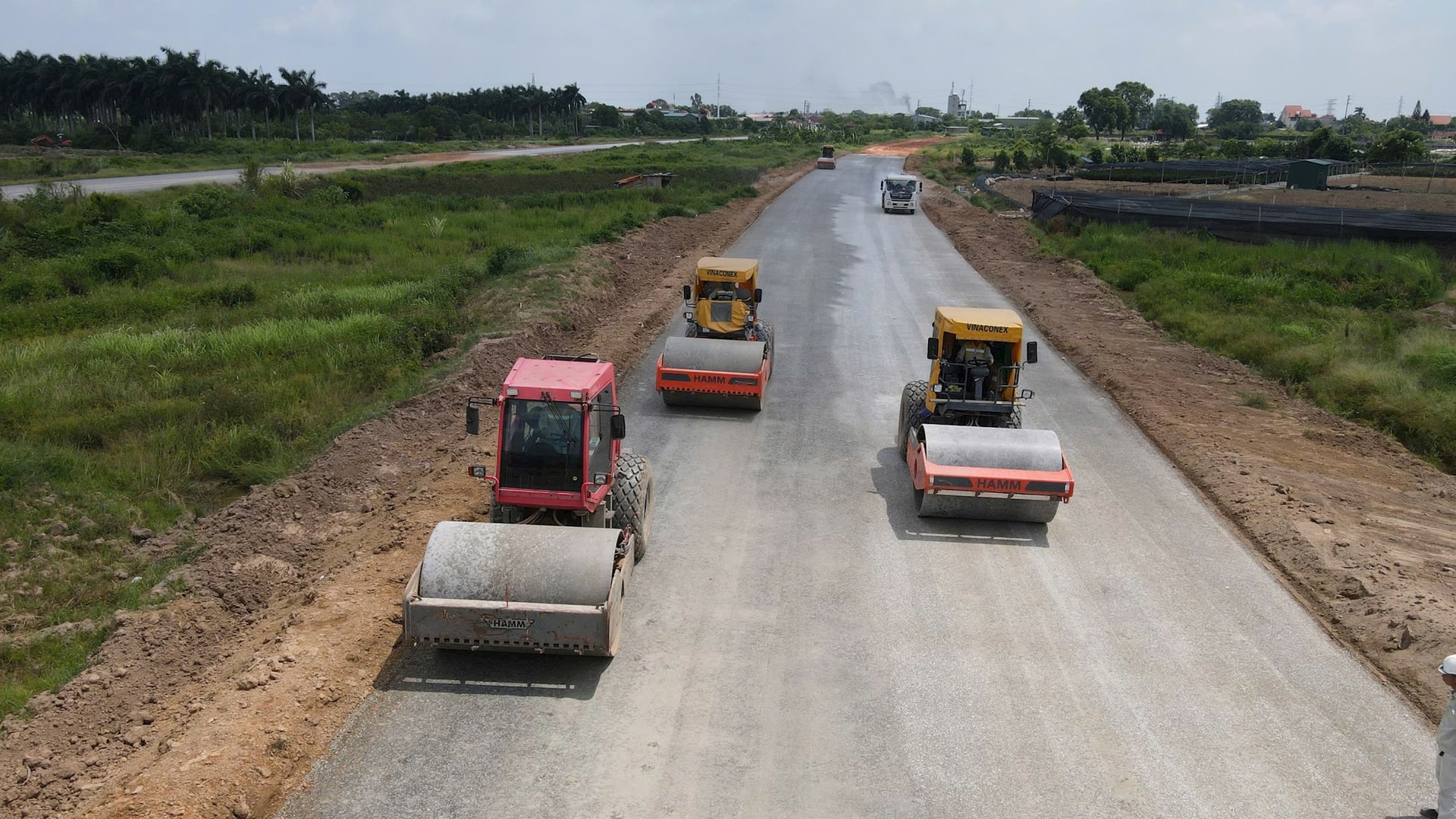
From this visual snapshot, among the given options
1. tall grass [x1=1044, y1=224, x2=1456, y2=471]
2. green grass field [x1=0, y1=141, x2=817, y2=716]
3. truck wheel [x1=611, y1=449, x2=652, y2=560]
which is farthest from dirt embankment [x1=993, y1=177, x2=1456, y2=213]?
truck wheel [x1=611, y1=449, x2=652, y2=560]

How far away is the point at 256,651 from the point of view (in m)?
9.16

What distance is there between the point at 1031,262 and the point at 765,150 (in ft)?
219

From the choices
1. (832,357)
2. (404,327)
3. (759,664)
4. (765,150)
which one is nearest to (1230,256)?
(832,357)

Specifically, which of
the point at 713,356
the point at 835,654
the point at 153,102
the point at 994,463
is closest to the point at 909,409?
the point at 994,463

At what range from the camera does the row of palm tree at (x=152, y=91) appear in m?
94.6

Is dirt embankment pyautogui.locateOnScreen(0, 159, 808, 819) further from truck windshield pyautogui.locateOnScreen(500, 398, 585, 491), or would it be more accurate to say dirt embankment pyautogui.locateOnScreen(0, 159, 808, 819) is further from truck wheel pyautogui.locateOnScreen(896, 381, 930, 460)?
truck wheel pyautogui.locateOnScreen(896, 381, 930, 460)

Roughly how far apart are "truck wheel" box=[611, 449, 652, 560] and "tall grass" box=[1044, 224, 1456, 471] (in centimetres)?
1332

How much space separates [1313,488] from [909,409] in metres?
5.93

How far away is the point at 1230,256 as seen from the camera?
29797 millimetres

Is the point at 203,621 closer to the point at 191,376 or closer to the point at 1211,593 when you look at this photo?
the point at 191,376

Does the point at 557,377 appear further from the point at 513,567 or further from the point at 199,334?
the point at 199,334

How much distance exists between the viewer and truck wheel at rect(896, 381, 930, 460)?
576 inches

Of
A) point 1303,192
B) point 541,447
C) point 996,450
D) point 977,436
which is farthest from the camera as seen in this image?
point 1303,192

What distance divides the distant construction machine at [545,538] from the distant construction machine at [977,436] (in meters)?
4.01
